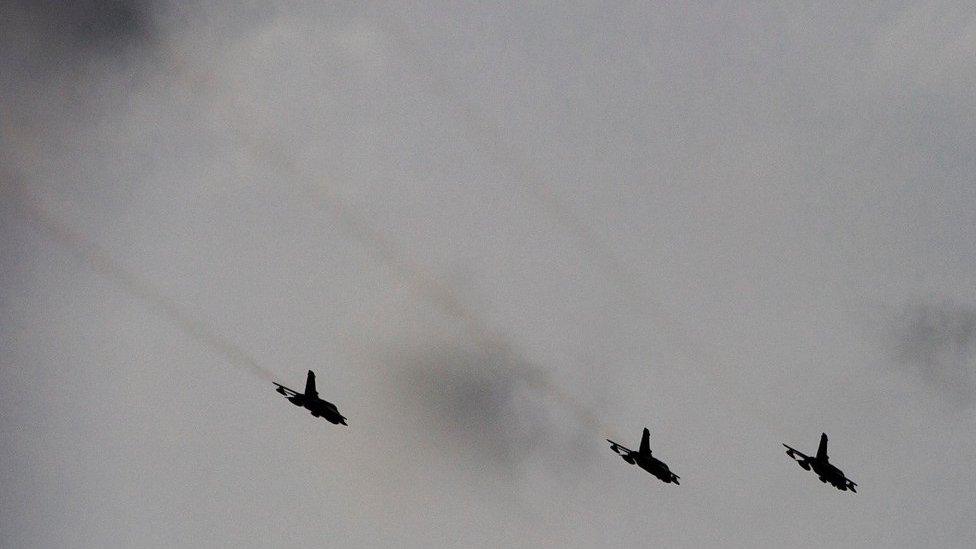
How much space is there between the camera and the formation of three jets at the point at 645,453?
114938mm

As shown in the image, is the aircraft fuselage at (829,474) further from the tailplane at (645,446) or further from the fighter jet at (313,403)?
the fighter jet at (313,403)

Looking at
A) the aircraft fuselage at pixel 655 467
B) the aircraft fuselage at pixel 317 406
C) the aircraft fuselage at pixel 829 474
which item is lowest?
the aircraft fuselage at pixel 317 406

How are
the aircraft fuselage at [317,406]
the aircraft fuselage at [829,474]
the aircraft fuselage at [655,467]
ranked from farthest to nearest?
the aircraft fuselage at [829,474], the aircraft fuselage at [655,467], the aircraft fuselage at [317,406]

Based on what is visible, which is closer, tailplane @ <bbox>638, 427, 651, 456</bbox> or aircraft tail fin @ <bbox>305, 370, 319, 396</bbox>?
aircraft tail fin @ <bbox>305, 370, 319, 396</bbox>

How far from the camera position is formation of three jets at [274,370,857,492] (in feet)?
377

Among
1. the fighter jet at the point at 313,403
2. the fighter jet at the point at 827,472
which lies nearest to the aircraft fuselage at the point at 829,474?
the fighter jet at the point at 827,472

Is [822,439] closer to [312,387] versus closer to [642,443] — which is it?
[642,443]

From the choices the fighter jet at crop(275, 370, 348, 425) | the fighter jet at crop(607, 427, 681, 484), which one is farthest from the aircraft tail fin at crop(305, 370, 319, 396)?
the fighter jet at crop(607, 427, 681, 484)

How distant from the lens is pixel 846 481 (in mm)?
130125

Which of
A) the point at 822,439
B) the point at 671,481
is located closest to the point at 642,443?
the point at 671,481

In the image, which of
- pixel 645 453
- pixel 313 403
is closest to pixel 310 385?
pixel 313 403

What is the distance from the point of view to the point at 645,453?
124 meters

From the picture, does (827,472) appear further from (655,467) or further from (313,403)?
(313,403)

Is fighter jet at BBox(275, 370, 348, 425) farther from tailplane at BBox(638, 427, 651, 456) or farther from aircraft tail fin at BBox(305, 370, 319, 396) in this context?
tailplane at BBox(638, 427, 651, 456)
